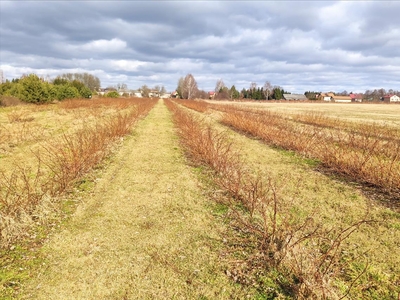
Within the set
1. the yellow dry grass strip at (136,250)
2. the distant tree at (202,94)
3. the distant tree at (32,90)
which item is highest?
the distant tree at (202,94)

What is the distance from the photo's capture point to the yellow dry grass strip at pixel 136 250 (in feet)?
9.05

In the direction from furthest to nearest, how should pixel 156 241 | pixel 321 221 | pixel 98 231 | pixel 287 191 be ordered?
pixel 287 191
pixel 321 221
pixel 98 231
pixel 156 241

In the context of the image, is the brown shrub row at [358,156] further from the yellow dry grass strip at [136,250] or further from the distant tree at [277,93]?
the distant tree at [277,93]

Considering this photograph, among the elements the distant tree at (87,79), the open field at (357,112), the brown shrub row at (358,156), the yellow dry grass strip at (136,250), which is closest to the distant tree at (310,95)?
the open field at (357,112)

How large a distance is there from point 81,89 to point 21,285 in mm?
51741

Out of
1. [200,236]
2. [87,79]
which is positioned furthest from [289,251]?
[87,79]

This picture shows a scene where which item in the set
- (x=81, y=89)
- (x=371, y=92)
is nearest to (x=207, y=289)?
(x=81, y=89)

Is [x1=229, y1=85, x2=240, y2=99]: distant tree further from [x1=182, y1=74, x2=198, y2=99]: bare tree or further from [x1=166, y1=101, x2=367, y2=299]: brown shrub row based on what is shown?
[x1=166, y1=101, x2=367, y2=299]: brown shrub row

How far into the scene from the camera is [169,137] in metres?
12.5

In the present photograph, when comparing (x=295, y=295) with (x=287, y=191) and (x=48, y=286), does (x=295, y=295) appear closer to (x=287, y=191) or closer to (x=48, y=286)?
(x=48, y=286)

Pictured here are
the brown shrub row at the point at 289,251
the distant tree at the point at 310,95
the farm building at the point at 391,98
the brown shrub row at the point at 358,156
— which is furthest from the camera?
the farm building at the point at 391,98

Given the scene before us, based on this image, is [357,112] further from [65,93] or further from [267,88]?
[267,88]

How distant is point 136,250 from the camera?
3.45 m

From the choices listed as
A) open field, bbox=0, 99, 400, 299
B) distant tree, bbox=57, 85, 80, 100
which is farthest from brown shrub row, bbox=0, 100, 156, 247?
distant tree, bbox=57, 85, 80, 100
